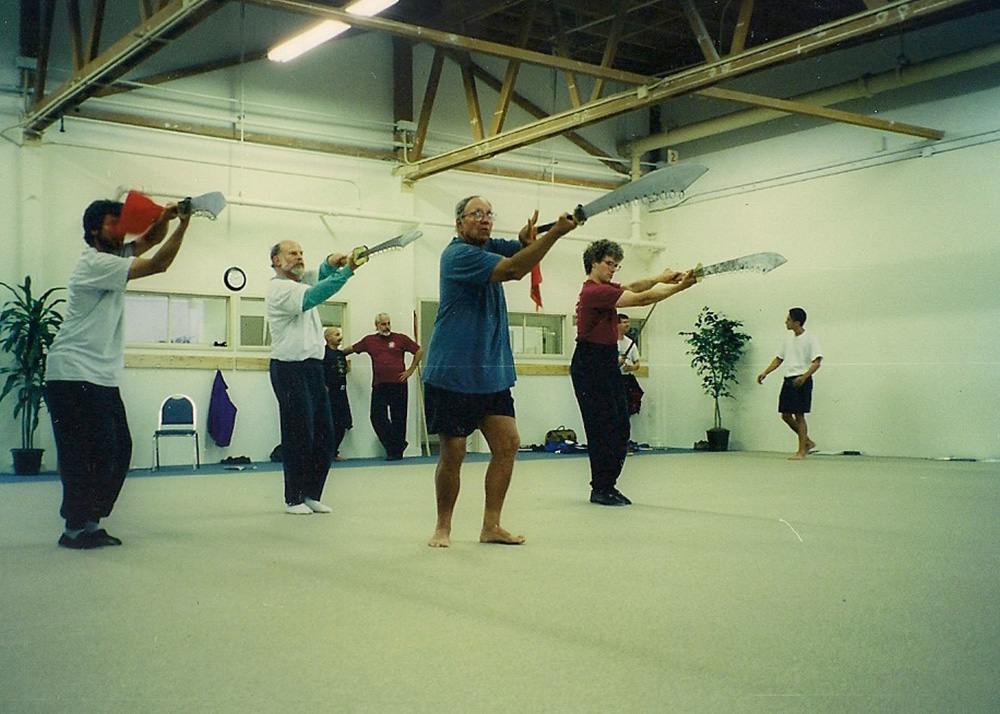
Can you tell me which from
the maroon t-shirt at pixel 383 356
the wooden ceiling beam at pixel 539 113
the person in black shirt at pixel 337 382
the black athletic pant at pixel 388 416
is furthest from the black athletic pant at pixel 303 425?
the wooden ceiling beam at pixel 539 113

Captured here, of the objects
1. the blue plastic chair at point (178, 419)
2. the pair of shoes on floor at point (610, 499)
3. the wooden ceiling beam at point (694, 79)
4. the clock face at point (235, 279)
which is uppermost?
the wooden ceiling beam at point (694, 79)

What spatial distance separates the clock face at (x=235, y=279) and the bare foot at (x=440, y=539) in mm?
7820

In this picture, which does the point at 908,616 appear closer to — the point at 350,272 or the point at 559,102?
the point at 350,272

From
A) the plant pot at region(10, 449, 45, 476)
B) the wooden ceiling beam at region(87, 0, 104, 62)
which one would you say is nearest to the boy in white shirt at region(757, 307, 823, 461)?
the wooden ceiling beam at region(87, 0, 104, 62)

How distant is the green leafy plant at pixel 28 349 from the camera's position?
32.6ft

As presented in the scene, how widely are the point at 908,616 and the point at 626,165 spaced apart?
12.8 meters

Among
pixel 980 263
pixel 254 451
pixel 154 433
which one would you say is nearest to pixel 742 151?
pixel 980 263

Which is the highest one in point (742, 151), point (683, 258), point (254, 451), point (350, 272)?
point (742, 151)

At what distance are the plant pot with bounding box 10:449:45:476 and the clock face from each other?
9.69 feet

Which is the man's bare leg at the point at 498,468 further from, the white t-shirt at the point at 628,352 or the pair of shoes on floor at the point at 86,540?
the white t-shirt at the point at 628,352

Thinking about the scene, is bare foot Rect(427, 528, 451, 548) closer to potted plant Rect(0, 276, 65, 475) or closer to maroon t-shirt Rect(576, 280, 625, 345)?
maroon t-shirt Rect(576, 280, 625, 345)

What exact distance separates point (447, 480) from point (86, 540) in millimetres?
1762

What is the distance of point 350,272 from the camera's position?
5.34 metres

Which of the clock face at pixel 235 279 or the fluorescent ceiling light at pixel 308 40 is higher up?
the fluorescent ceiling light at pixel 308 40
